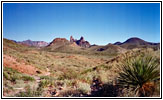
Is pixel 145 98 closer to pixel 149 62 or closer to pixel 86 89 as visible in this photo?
pixel 149 62

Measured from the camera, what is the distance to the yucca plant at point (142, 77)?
17.4 feet

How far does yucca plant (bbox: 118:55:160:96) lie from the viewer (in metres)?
5.30

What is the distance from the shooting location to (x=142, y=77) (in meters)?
5.39

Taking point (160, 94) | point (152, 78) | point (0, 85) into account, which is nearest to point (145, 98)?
point (160, 94)

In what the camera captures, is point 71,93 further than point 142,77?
Yes

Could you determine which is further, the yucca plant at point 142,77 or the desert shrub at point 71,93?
the desert shrub at point 71,93

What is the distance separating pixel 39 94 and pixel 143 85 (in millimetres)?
3846

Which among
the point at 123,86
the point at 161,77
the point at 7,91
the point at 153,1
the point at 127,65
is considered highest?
the point at 153,1

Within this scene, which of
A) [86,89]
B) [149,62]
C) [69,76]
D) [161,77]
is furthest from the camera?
[69,76]

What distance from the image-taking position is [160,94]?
5.00 meters

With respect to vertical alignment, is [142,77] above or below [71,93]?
above

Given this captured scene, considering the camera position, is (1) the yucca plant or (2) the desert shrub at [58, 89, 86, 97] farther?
(2) the desert shrub at [58, 89, 86, 97]

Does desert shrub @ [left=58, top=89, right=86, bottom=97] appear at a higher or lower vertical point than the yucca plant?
lower

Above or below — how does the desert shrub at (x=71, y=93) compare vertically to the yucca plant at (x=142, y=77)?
below
